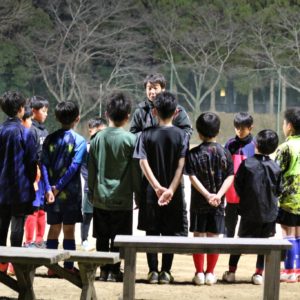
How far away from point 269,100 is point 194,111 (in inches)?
103

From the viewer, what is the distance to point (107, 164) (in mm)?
5367

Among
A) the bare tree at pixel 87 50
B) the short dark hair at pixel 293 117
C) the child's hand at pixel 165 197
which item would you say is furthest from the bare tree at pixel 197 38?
the child's hand at pixel 165 197

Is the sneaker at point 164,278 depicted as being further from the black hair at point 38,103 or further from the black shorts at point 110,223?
the black hair at point 38,103

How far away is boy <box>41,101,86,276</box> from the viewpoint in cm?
542

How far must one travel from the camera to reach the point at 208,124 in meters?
5.29

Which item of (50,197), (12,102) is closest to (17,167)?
(50,197)

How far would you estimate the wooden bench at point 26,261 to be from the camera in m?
3.92

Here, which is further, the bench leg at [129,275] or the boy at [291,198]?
the boy at [291,198]

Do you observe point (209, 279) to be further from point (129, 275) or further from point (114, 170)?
point (129, 275)

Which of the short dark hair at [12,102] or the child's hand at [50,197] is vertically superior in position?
the short dark hair at [12,102]

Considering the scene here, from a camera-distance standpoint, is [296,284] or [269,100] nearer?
[296,284]

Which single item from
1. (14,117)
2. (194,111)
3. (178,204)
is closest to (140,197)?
(178,204)

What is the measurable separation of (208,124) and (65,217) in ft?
3.56

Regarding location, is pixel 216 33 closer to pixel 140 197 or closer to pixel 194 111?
pixel 194 111
